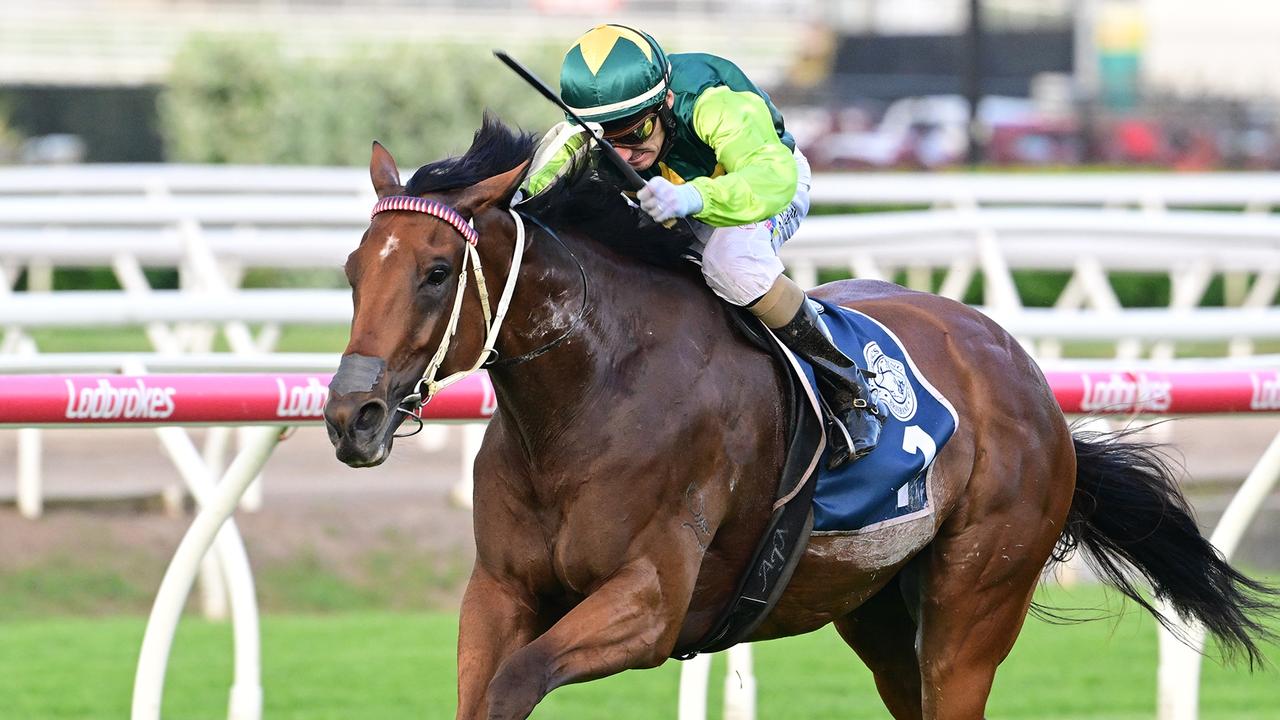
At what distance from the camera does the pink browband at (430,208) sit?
3.04m

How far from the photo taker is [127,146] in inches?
1021

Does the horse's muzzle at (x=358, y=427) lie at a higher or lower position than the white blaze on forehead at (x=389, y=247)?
lower

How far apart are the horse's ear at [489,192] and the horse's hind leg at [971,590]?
4.24 ft

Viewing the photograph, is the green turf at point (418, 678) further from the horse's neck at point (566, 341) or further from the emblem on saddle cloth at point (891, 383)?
the horse's neck at point (566, 341)

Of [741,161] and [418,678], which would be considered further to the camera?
[418,678]

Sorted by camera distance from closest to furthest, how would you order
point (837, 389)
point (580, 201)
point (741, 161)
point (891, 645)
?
point (741, 161) < point (580, 201) < point (837, 389) < point (891, 645)

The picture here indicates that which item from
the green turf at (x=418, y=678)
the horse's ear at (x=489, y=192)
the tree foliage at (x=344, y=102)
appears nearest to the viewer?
the horse's ear at (x=489, y=192)

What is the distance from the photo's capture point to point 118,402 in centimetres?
367

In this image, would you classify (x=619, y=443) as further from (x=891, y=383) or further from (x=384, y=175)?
(x=891, y=383)

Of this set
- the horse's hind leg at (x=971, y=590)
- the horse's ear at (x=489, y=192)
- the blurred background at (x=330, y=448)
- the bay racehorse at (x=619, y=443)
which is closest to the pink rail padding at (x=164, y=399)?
the blurred background at (x=330, y=448)

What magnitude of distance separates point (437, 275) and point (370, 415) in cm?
28

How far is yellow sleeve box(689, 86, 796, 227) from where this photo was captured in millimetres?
3252

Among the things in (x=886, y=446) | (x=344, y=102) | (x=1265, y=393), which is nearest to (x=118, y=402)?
(x=886, y=446)

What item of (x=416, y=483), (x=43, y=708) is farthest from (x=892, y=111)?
(x=43, y=708)
